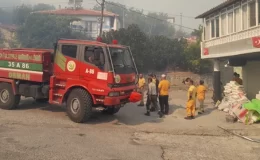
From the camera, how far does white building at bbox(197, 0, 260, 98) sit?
1266 cm

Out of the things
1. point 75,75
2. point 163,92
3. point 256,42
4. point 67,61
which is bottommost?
point 163,92

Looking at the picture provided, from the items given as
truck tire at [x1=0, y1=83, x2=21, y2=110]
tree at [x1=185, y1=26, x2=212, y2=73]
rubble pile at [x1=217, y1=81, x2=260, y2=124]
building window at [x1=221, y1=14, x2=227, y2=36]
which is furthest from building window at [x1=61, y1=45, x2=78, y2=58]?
tree at [x1=185, y1=26, x2=212, y2=73]

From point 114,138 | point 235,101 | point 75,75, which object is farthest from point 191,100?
point 75,75

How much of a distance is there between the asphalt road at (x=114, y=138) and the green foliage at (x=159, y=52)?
74.1 ft

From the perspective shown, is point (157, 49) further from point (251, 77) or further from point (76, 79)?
point (76, 79)

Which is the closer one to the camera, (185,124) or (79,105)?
(79,105)

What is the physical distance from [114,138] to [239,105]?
19.2 feet

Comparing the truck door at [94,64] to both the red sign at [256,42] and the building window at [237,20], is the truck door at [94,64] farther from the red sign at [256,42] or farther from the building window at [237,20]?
the building window at [237,20]

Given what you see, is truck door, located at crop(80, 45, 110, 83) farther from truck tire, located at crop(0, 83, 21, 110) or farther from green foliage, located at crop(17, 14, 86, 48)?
green foliage, located at crop(17, 14, 86, 48)

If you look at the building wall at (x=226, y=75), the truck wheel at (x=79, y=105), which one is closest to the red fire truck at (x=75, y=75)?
the truck wheel at (x=79, y=105)

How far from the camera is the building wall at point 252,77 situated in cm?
1634

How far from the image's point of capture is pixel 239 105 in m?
11.2

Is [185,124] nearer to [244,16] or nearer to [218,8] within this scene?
[244,16]

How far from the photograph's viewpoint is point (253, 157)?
672cm
